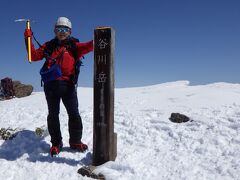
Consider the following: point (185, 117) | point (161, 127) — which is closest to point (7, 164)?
point (161, 127)

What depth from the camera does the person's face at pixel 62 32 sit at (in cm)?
561

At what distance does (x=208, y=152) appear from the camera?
222 inches

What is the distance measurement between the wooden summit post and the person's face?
2.24 feet

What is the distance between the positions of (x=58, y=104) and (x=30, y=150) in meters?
1.02

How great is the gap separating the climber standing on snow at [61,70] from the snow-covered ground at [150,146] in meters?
0.46

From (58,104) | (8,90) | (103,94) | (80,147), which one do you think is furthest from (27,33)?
(8,90)

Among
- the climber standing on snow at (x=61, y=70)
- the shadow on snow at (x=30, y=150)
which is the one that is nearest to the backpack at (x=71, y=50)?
the climber standing on snow at (x=61, y=70)

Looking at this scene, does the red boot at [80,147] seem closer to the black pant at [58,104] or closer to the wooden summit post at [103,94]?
the black pant at [58,104]

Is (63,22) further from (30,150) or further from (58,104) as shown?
(30,150)

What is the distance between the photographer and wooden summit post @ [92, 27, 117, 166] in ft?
17.0

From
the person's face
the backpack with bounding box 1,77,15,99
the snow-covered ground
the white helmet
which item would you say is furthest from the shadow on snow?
the backpack with bounding box 1,77,15,99

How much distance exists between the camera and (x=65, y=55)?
552 cm

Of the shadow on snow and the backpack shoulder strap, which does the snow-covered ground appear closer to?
the shadow on snow

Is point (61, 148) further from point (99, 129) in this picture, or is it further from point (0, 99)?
point (0, 99)
